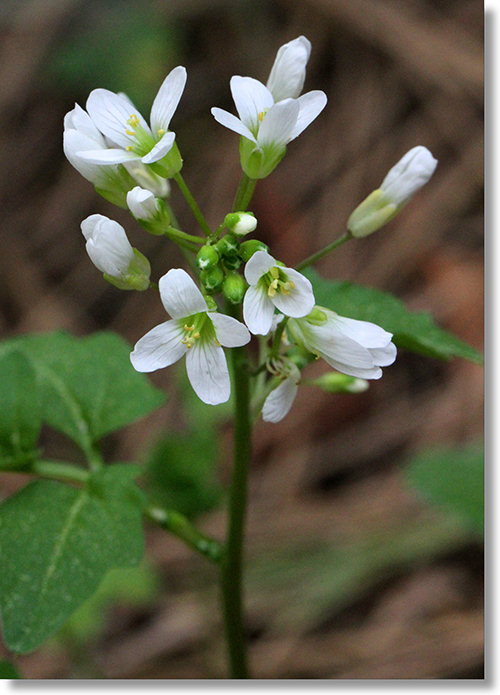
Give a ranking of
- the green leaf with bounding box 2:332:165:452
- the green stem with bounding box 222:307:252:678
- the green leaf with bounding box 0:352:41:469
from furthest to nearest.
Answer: the green leaf with bounding box 2:332:165:452
the green leaf with bounding box 0:352:41:469
the green stem with bounding box 222:307:252:678

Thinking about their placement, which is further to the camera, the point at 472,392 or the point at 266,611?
the point at 472,392

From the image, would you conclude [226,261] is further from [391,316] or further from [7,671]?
[7,671]

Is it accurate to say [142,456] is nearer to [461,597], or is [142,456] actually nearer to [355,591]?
[355,591]

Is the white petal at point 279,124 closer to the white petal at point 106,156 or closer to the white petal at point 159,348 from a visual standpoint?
the white petal at point 106,156

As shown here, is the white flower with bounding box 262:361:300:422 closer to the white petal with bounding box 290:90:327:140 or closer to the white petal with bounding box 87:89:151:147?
the white petal with bounding box 290:90:327:140

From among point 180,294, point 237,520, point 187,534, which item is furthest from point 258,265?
point 187,534

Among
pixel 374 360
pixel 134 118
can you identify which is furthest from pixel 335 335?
pixel 134 118

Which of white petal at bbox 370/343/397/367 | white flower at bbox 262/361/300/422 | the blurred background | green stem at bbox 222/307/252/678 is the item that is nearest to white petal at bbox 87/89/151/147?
green stem at bbox 222/307/252/678
